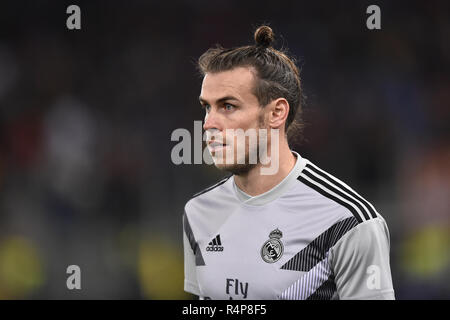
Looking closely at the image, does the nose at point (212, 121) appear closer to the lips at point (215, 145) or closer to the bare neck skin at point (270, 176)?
the lips at point (215, 145)

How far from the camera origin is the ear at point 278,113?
3.09 m

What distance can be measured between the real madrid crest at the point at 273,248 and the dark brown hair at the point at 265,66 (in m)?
0.58

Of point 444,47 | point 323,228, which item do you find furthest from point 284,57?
point 444,47

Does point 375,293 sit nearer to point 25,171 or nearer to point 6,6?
point 25,171

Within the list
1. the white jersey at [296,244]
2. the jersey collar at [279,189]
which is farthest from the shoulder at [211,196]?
the jersey collar at [279,189]

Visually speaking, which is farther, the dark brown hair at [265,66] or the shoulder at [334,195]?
the dark brown hair at [265,66]

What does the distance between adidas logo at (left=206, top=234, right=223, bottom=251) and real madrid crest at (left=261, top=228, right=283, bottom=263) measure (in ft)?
0.87

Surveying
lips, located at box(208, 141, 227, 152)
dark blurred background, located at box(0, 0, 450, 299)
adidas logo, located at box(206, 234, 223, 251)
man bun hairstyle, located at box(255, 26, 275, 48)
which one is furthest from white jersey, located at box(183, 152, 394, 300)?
dark blurred background, located at box(0, 0, 450, 299)

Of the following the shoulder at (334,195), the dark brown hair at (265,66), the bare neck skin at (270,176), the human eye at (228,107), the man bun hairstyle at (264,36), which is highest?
the man bun hairstyle at (264,36)

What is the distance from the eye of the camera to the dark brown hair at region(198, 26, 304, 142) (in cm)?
307

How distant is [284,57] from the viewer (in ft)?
10.6

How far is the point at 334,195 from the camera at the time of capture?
3.03 m

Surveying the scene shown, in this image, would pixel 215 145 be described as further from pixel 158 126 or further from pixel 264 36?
pixel 158 126

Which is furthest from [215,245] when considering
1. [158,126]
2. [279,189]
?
[158,126]
